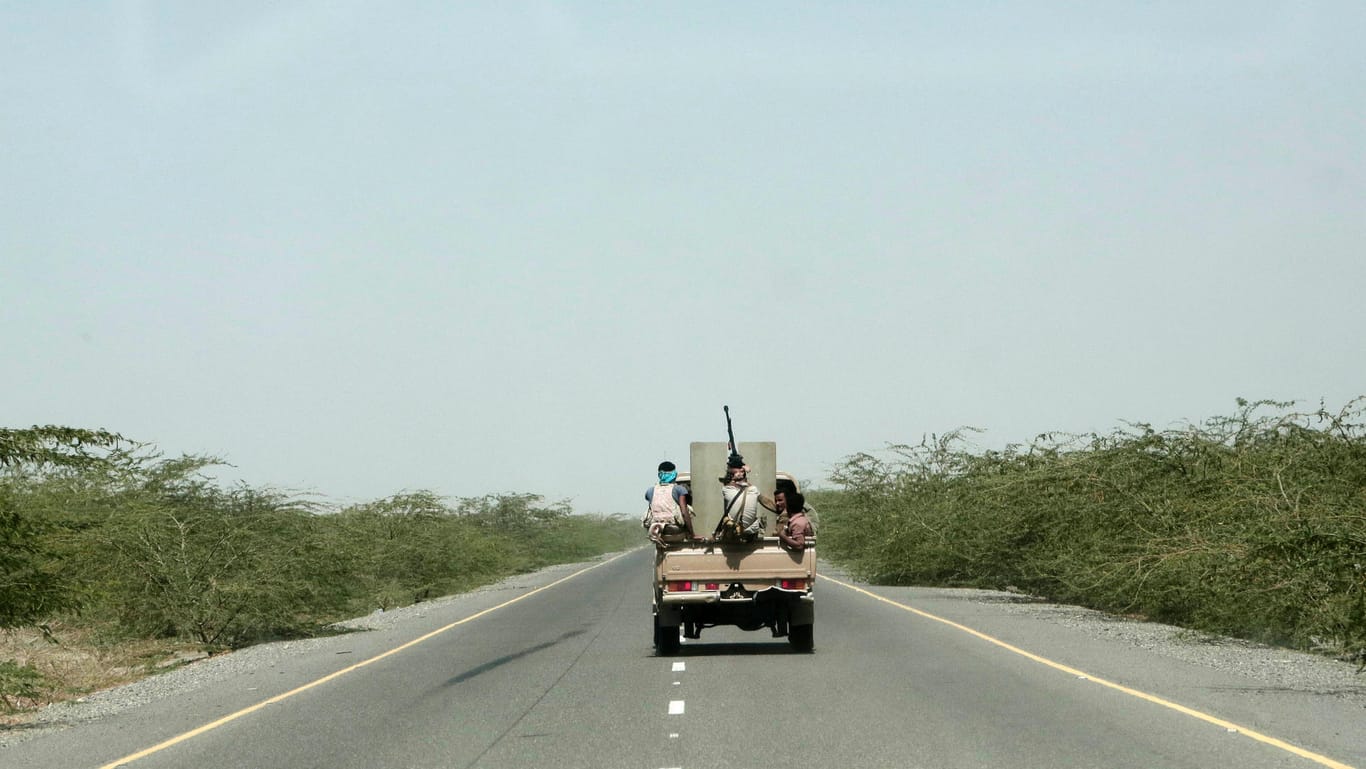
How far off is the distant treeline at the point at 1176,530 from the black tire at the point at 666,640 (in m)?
7.65

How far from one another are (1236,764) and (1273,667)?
9.14 meters

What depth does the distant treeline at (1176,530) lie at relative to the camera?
18.7 metres

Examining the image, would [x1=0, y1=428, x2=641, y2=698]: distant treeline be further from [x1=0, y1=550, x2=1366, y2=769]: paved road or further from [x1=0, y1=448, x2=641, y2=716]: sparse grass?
[x1=0, y1=550, x2=1366, y2=769]: paved road

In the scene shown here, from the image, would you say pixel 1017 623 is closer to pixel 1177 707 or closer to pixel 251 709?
pixel 1177 707

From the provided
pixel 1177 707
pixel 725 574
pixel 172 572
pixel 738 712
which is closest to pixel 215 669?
pixel 172 572

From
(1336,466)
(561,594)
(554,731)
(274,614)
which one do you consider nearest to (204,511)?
(274,614)

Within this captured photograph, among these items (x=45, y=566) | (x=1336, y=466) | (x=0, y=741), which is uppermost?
(x=1336, y=466)

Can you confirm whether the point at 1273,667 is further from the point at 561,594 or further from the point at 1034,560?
the point at 561,594

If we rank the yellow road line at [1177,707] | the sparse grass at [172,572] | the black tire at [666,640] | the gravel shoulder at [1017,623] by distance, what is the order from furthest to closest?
the sparse grass at [172,572] → the black tire at [666,640] → the gravel shoulder at [1017,623] → the yellow road line at [1177,707]

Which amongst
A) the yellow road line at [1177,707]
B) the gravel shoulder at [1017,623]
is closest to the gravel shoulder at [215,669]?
the gravel shoulder at [1017,623]

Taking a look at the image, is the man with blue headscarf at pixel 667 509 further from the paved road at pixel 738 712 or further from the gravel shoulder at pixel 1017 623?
the gravel shoulder at pixel 1017 623

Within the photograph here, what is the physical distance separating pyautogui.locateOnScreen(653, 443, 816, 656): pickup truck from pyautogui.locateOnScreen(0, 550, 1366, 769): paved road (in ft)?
1.76

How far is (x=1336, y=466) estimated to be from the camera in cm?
2525

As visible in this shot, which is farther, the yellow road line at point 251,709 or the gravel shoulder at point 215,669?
the gravel shoulder at point 215,669
